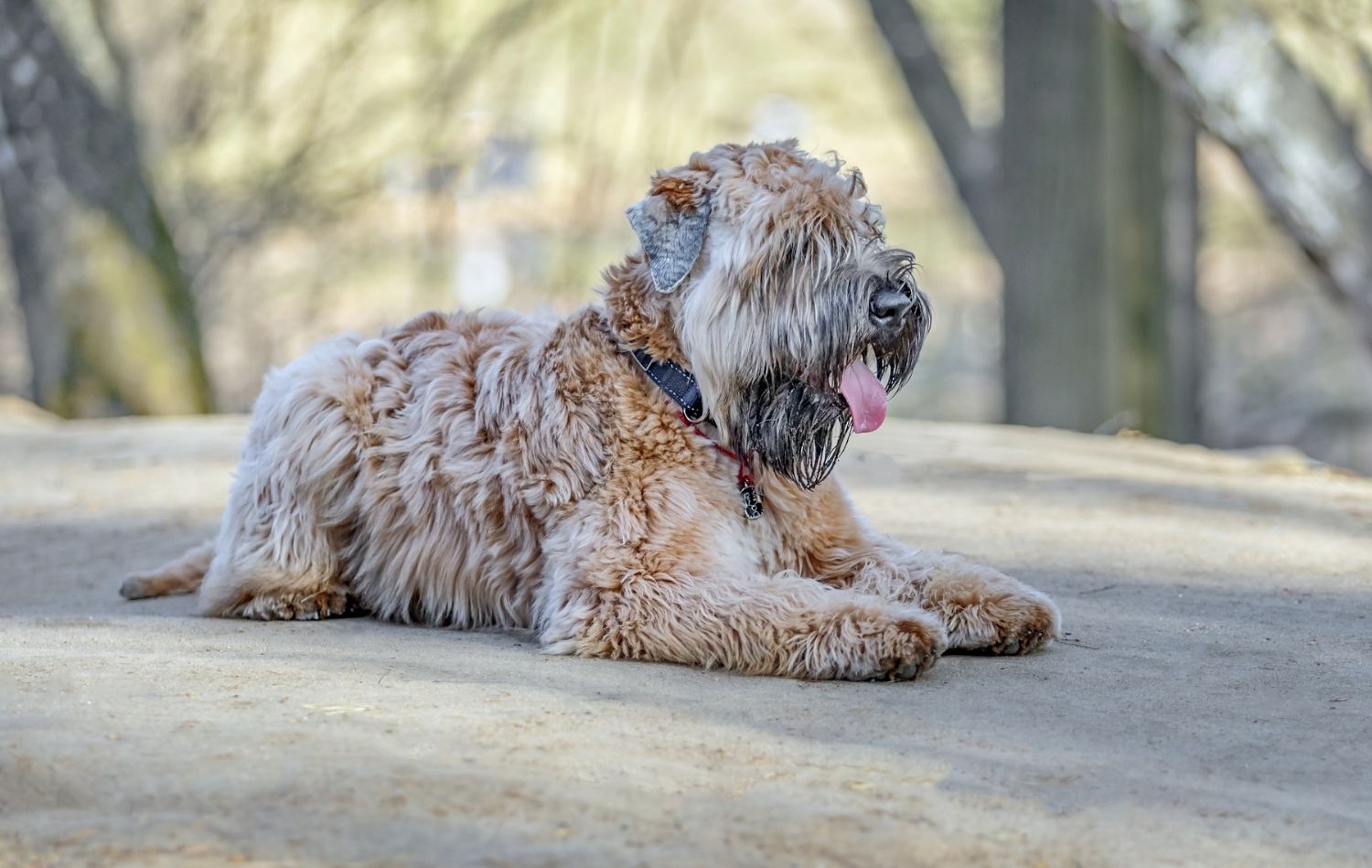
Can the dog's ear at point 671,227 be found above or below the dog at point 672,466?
above

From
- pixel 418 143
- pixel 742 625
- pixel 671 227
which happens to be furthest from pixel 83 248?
pixel 742 625

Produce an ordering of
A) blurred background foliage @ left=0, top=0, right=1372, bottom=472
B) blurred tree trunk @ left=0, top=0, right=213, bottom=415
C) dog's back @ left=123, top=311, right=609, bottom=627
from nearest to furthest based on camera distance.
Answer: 1. dog's back @ left=123, top=311, right=609, bottom=627
2. blurred tree trunk @ left=0, top=0, right=213, bottom=415
3. blurred background foliage @ left=0, top=0, right=1372, bottom=472

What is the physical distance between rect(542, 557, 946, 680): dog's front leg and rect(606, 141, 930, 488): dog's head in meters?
0.57

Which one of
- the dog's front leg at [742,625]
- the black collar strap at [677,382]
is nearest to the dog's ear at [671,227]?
the black collar strap at [677,382]

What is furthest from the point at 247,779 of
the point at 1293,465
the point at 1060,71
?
the point at 1060,71

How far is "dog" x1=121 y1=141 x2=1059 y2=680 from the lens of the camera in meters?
4.82

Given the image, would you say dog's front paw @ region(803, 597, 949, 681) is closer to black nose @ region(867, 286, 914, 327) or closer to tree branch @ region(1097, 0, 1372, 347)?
black nose @ region(867, 286, 914, 327)

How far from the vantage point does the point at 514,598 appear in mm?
5379

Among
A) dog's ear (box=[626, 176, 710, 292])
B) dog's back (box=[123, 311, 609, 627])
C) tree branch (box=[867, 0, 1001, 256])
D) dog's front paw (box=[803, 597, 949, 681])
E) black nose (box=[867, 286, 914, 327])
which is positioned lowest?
dog's front paw (box=[803, 597, 949, 681])

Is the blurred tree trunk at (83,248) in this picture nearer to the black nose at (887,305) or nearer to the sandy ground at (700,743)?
the sandy ground at (700,743)

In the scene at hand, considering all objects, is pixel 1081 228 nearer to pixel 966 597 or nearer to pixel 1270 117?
pixel 1270 117

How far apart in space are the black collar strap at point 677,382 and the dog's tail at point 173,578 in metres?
2.26

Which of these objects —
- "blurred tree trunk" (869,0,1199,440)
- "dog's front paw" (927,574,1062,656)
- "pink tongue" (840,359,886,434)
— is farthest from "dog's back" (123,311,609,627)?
"blurred tree trunk" (869,0,1199,440)

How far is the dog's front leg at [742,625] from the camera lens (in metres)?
4.53
